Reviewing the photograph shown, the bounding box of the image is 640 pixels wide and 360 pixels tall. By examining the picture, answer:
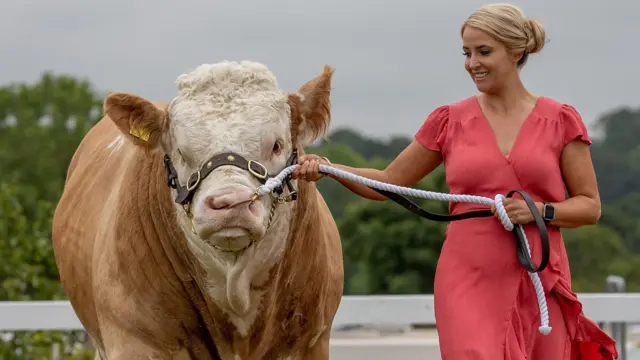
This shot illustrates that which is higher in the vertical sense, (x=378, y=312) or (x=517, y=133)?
(x=517, y=133)

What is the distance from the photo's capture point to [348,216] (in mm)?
22984

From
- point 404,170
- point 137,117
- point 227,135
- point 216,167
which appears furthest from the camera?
point 404,170

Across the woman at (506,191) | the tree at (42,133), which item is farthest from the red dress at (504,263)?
the tree at (42,133)

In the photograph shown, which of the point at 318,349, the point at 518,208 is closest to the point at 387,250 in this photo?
the point at 318,349

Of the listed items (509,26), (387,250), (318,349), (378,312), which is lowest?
(387,250)

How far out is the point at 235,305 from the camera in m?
5.53

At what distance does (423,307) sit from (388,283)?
13758mm

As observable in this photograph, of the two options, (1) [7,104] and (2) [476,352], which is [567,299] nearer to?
(2) [476,352]

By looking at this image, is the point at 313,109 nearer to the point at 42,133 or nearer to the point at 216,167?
the point at 216,167

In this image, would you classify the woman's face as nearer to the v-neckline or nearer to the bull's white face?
the v-neckline

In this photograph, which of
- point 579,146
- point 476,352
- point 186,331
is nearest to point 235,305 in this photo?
point 186,331

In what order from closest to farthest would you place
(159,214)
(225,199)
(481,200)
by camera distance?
(225,199) < (481,200) < (159,214)

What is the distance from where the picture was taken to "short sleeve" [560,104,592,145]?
511 cm

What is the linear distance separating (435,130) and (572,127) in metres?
0.57
